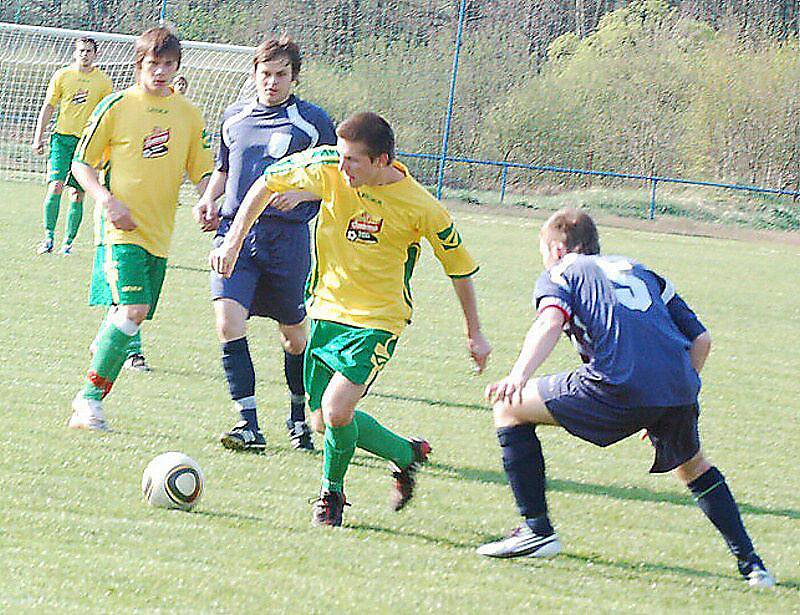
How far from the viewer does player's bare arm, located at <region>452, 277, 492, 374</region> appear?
15.0ft

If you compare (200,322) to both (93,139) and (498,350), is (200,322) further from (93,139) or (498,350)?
(93,139)

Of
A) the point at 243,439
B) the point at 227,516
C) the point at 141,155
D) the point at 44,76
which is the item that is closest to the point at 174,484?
the point at 227,516

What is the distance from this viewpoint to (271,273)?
19.2ft

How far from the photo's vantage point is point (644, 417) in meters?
4.13

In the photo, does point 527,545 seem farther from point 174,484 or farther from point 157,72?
point 157,72

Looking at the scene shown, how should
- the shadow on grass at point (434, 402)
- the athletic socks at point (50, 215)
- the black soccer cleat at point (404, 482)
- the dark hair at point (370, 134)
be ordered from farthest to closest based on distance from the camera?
the athletic socks at point (50, 215)
the shadow on grass at point (434, 402)
the black soccer cleat at point (404, 482)
the dark hair at point (370, 134)

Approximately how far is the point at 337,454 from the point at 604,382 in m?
1.00

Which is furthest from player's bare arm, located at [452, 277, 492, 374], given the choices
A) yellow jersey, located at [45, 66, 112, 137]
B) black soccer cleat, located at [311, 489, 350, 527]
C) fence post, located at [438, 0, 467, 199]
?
fence post, located at [438, 0, 467, 199]

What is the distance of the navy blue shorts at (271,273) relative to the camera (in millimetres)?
5758

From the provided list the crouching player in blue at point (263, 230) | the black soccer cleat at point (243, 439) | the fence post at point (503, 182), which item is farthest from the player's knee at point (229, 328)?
the fence post at point (503, 182)

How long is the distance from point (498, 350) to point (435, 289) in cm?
308

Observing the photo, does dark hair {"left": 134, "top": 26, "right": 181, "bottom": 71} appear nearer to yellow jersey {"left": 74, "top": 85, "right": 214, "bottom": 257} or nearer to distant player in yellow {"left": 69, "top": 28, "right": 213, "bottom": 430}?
distant player in yellow {"left": 69, "top": 28, "right": 213, "bottom": 430}

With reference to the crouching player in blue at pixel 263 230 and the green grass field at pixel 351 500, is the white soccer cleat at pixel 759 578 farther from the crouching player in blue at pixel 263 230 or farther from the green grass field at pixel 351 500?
the crouching player in blue at pixel 263 230

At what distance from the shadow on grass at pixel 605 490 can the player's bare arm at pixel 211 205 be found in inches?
55.2
